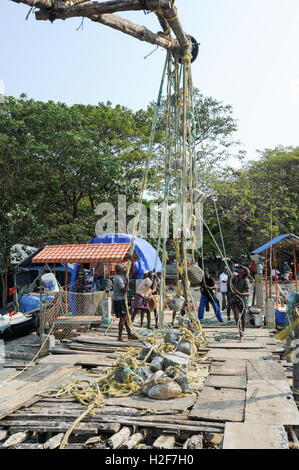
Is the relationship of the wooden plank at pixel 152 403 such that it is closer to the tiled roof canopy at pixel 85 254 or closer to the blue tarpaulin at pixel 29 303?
the tiled roof canopy at pixel 85 254

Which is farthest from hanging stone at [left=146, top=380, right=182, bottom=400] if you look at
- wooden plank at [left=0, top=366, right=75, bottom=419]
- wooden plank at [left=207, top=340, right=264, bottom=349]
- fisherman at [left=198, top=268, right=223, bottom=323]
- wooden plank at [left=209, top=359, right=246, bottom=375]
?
fisherman at [left=198, top=268, right=223, bottom=323]

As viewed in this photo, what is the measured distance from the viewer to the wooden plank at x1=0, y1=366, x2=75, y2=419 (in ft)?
17.2

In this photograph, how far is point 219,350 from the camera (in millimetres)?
7992

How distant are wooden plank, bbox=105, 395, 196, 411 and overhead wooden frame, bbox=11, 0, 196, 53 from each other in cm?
545

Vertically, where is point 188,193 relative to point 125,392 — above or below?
above

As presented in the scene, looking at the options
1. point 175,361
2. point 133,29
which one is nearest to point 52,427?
point 175,361

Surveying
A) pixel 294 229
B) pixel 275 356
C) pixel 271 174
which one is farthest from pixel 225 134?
pixel 275 356

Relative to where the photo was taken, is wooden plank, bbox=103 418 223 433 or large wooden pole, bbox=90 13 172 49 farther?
large wooden pole, bbox=90 13 172 49

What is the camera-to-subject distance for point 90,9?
18.7 feet

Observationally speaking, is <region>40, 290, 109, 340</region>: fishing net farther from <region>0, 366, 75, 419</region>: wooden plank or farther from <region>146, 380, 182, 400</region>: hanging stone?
<region>146, 380, 182, 400</region>: hanging stone

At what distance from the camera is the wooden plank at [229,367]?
6.45 m

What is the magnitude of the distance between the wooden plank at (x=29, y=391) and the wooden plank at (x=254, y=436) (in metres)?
2.81
